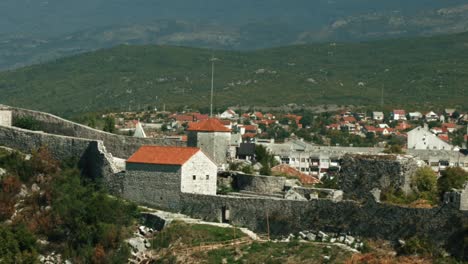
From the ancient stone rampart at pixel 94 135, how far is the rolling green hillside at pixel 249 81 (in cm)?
7552

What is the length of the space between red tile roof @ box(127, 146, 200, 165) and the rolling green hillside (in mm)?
84478

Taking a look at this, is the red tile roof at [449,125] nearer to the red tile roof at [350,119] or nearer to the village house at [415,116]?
the village house at [415,116]

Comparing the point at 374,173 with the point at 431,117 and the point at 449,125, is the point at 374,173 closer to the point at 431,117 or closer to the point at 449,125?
the point at 449,125

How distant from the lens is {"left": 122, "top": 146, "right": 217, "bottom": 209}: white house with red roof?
47344 mm

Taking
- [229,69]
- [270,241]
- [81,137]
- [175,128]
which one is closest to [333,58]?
[229,69]

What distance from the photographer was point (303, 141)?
319 ft

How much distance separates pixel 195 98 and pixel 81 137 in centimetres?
9462

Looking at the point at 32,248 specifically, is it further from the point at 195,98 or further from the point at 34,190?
the point at 195,98

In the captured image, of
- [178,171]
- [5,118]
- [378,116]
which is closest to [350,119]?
[378,116]

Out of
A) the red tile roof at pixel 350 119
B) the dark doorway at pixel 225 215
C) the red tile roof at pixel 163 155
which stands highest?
the red tile roof at pixel 350 119

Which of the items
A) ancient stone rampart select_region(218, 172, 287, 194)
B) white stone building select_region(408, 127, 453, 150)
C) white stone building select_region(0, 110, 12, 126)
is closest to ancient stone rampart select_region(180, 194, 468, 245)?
ancient stone rampart select_region(218, 172, 287, 194)

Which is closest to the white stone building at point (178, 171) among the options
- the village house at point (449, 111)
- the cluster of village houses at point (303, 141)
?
the cluster of village houses at point (303, 141)

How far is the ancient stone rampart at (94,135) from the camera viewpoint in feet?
177

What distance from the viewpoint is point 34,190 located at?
4997cm
